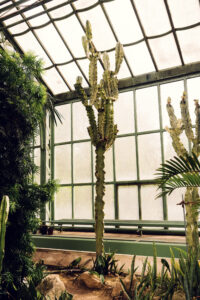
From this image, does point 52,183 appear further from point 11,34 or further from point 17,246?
point 11,34

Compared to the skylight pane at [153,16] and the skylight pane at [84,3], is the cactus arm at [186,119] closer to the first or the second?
the skylight pane at [153,16]

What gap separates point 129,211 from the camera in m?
7.50

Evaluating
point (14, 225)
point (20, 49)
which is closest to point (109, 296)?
point (14, 225)

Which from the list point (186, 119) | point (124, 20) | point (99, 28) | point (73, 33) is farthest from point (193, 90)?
point (73, 33)

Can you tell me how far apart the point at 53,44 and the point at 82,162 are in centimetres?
349

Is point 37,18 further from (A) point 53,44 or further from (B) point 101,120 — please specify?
(B) point 101,120

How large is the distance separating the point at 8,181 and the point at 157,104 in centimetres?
554

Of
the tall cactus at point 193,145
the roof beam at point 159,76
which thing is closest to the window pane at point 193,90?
the roof beam at point 159,76

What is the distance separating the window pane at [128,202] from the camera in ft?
24.4

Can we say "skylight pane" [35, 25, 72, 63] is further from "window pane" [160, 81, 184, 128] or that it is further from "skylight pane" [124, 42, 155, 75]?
"window pane" [160, 81, 184, 128]

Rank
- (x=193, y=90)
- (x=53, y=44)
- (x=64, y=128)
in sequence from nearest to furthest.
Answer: (x=193, y=90) < (x=53, y=44) < (x=64, y=128)

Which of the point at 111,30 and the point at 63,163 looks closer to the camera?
the point at 111,30

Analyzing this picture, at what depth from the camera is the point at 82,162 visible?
27.7ft

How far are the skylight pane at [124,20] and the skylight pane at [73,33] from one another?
92 cm
